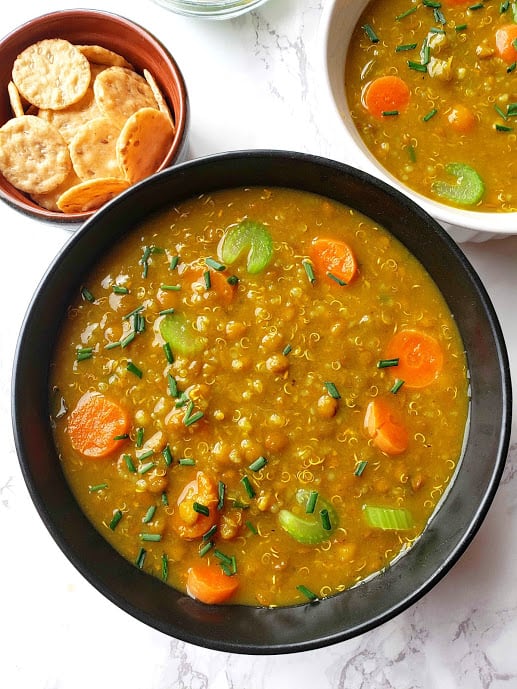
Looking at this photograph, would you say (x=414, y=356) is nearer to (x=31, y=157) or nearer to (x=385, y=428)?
(x=385, y=428)

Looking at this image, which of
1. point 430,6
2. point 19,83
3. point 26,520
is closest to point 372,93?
point 430,6

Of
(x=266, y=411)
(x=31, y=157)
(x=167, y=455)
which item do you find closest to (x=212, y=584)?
(x=167, y=455)

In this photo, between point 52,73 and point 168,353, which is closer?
point 168,353

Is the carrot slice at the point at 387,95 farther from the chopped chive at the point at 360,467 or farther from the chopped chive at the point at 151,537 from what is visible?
the chopped chive at the point at 151,537

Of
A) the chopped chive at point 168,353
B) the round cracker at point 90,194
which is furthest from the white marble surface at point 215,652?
the chopped chive at point 168,353

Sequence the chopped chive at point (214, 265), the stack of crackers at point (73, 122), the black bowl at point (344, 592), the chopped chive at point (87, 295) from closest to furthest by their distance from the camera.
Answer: the black bowl at point (344, 592) → the chopped chive at point (214, 265) → the chopped chive at point (87, 295) → the stack of crackers at point (73, 122)
